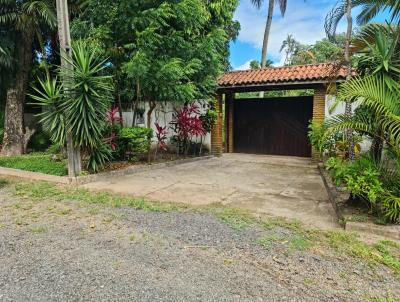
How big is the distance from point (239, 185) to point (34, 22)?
831 centimetres

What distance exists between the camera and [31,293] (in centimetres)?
246

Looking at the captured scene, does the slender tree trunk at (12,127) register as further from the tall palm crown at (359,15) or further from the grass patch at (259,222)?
the tall palm crown at (359,15)

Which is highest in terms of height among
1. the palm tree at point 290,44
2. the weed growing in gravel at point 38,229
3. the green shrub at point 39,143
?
the palm tree at point 290,44

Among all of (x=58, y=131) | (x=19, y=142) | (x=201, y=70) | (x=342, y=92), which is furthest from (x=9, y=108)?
(x=342, y=92)

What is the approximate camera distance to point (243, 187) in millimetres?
6375

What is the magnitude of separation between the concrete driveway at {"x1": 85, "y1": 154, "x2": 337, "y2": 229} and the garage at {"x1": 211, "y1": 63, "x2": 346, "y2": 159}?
204 centimetres

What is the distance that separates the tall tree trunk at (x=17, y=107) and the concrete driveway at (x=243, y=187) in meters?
5.62

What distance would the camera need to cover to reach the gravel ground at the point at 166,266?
2496 millimetres

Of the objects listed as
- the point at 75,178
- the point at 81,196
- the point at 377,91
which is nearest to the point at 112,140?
the point at 75,178

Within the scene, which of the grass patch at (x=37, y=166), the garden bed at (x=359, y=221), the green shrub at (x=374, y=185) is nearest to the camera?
the garden bed at (x=359, y=221)

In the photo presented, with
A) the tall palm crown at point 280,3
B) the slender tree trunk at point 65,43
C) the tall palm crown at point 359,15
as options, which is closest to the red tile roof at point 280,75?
the tall palm crown at point 359,15

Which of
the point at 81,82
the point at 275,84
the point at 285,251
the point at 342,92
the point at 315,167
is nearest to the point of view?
the point at 285,251

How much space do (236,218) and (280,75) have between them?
23.8ft

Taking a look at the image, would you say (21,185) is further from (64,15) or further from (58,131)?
(64,15)
